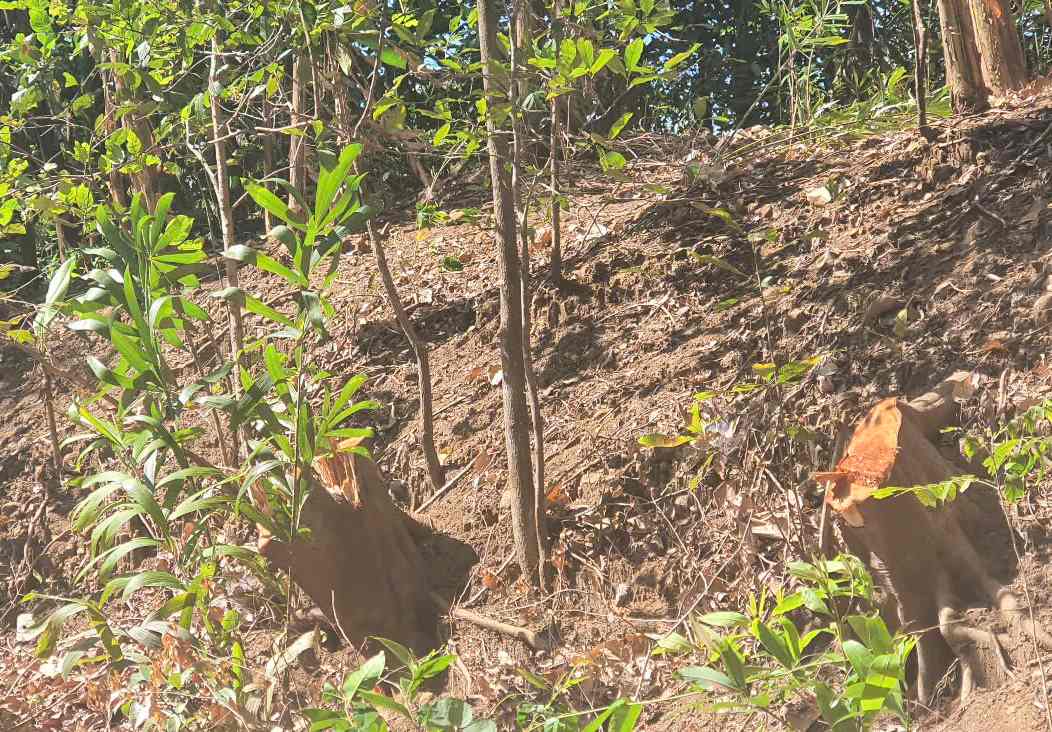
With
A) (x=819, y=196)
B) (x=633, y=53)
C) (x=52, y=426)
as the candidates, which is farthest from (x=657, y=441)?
(x=52, y=426)

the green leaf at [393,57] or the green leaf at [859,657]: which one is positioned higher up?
the green leaf at [393,57]

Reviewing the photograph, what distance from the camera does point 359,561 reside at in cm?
351

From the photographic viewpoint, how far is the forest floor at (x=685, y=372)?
10.4 ft

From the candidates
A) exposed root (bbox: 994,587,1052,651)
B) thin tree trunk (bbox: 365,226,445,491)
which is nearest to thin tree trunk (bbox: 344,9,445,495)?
thin tree trunk (bbox: 365,226,445,491)

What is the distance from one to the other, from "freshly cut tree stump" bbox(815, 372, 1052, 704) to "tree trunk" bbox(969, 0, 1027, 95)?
241 centimetres

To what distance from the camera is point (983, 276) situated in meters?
3.58

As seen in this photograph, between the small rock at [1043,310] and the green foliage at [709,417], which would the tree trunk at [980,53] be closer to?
the small rock at [1043,310]

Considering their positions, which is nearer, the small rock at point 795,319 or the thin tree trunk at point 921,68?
the small rock at point 795,319

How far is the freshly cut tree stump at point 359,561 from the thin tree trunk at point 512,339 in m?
0.46

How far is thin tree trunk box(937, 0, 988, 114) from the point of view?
173 inches

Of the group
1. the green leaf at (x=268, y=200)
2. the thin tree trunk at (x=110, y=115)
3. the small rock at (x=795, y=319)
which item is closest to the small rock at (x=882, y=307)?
the small rock at (x=795, y=319)

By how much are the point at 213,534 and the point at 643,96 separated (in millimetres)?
4392

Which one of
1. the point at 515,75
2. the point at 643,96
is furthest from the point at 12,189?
the point at 643,96

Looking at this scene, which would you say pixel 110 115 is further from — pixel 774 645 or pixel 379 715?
pixel 774 645
